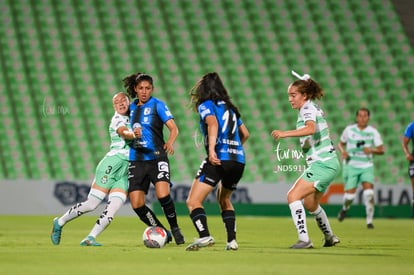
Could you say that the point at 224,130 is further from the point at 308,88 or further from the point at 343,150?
the point at 343,150

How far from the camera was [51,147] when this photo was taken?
22.0 metres

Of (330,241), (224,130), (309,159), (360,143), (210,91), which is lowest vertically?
(330,241)

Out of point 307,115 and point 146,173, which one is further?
point 146,173

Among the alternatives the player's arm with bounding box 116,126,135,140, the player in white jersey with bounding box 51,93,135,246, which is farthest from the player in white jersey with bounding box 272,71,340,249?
the player in white jersey with bounding box 51,93,135,246

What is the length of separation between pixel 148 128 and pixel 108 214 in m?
1.02

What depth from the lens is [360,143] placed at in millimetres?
16406

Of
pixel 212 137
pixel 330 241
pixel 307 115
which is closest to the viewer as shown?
pixel 212 137

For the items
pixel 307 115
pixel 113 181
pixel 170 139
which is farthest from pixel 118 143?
pixel 307 115

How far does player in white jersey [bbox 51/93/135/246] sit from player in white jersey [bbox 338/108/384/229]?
6526 mm

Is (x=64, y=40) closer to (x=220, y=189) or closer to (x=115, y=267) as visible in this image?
(x=220, y=189)

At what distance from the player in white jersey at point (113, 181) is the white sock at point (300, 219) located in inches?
76.6

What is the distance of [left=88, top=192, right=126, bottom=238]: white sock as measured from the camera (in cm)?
1018

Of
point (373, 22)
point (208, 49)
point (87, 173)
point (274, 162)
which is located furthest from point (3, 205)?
point (373, 22)

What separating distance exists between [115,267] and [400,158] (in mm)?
16028
